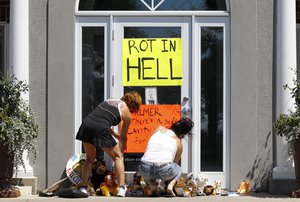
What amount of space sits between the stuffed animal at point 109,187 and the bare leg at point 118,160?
1.06 feet

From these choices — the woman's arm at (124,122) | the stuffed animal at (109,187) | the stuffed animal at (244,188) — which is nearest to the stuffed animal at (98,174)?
the stuffed animal at (109,187)

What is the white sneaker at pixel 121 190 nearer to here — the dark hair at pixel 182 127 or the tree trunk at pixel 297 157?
the dark hair at pixel 182 127

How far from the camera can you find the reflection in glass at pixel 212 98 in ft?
31.8

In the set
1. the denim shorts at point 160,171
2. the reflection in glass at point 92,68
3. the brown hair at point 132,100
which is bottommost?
the denim shorts at point 160,171

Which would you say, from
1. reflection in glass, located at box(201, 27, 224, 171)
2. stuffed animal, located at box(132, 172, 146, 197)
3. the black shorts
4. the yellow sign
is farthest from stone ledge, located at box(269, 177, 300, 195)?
the black shorts

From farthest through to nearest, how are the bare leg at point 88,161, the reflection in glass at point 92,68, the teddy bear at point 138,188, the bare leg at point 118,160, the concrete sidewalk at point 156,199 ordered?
the reflection in glass at point 92,68, the teddy bear at point 138,188, the bare leg at point 88,161, the bare leg at point 118,160, the concrete sidewalk at point 156,199

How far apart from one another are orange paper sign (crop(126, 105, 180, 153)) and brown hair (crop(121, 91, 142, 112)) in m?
0.60

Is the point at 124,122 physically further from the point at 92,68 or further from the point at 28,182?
the point at 28,182

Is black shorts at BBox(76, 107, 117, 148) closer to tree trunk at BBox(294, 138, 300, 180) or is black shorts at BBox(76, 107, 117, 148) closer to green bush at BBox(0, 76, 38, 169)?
green bush at BBox(0, 76, 38, 169)

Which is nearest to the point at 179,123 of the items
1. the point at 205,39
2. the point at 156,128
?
the point at 156,128

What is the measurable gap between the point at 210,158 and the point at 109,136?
1.55 meters

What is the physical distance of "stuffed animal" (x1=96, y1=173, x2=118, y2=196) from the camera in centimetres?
925

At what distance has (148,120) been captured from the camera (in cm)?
977

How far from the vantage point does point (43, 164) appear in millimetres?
9625
